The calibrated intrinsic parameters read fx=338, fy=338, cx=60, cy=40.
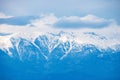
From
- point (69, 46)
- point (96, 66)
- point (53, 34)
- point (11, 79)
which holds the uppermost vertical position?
point (53, 34)

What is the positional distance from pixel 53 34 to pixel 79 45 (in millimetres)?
25465

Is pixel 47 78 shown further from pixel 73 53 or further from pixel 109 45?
pixel 109 45

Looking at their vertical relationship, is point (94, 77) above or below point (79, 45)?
below

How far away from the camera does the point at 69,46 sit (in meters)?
179

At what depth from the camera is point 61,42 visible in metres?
184

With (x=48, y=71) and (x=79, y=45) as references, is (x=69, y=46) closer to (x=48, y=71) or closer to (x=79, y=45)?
(x=79, y=45)

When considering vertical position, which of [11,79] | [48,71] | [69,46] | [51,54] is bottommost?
[11,79]

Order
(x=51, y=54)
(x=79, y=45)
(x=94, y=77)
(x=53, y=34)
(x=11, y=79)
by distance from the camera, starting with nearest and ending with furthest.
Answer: (x=11, y=79)
(x=94, y=77)
(x=51, y=54)
(x=79, y=45)
(x=53, y=34)

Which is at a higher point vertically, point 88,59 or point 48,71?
point 88,59

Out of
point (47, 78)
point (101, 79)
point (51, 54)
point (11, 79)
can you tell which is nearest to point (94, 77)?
point (101, 79)

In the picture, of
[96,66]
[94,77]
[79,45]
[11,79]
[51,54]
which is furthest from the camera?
[79,45]

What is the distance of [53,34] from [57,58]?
42.9 metres

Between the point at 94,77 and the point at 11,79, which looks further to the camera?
the point at 94,77

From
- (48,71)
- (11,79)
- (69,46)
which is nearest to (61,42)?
(69,46)
